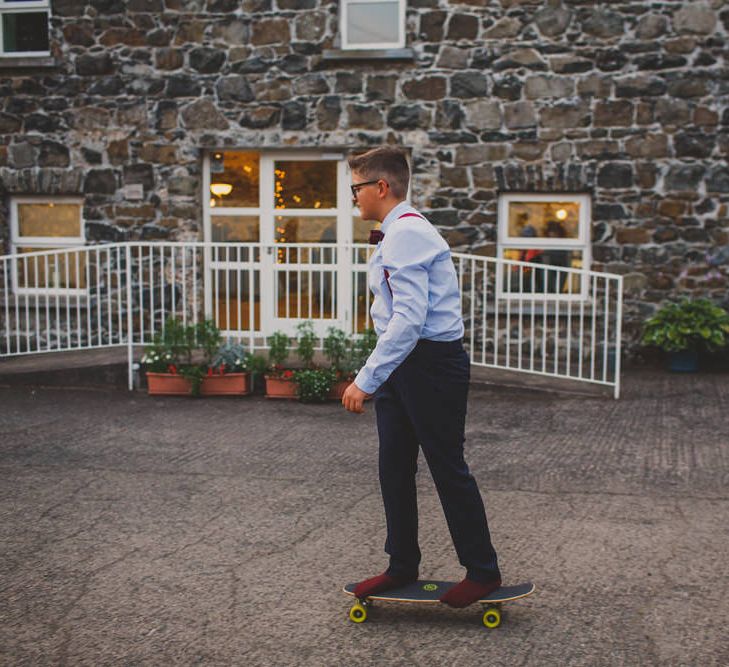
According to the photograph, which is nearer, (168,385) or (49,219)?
(168,385)

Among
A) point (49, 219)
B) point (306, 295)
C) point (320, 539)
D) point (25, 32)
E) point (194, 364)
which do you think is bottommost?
point (320, 539)

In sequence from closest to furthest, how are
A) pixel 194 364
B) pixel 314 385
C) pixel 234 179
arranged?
1. pixel 314 385
2. pixel 194 364
3. pixel 234 179

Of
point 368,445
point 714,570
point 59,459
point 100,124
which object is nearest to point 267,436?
point 368,445

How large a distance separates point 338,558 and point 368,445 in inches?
110

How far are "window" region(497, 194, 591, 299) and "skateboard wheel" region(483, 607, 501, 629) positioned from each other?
27.9ft

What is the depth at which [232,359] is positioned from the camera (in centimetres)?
998

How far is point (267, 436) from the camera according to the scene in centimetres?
→ 804

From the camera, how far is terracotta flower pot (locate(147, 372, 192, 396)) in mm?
9938

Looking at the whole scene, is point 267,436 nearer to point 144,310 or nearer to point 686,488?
point 686,488

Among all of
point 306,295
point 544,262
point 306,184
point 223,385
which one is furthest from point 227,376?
point 544,262

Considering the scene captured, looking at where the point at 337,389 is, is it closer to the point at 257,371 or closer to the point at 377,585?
the point at 257,371

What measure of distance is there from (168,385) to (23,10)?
20.8 ft

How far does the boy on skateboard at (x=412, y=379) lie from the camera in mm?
3910

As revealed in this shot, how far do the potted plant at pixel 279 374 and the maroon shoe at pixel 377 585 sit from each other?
5603mm
